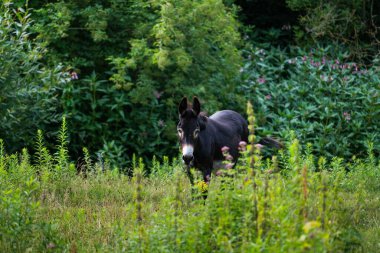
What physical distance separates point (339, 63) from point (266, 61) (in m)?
1.79

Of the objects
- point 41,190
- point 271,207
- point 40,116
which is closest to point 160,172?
point 41,190

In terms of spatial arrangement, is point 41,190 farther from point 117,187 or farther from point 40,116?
point 40,116

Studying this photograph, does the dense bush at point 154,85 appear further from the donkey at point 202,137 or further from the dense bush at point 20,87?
the donkey at point 202,137

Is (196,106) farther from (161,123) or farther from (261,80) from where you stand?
(261,80)

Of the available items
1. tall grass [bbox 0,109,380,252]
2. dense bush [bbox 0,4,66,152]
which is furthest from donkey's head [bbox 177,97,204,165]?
dense bush [bbox 0,4,66,152]

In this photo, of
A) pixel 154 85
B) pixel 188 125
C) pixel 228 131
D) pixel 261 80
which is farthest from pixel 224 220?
pixel 261 80

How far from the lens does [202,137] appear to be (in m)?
8.51

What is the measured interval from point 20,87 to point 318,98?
717 centimetres

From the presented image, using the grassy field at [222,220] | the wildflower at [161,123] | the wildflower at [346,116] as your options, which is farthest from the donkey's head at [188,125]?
the wildflower at [346,116]

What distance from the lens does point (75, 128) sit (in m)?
13.0

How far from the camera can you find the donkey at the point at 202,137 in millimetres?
8016

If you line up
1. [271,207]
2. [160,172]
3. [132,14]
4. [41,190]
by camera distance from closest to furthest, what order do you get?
[271,207]
[41,190]
[160,172]
[132,14]

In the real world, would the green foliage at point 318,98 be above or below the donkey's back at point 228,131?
below

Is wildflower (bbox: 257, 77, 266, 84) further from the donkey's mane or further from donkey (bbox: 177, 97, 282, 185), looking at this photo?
the donkey's mane
